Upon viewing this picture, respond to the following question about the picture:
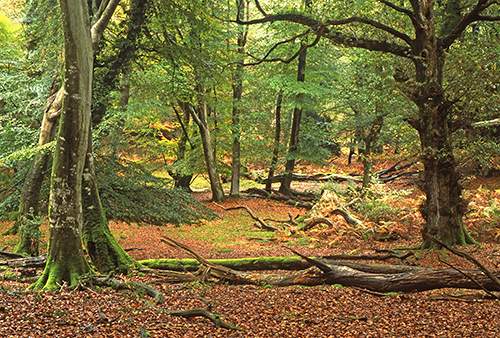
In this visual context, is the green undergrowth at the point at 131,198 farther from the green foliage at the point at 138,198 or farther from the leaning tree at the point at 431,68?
the leaning tree at the point at 431,68

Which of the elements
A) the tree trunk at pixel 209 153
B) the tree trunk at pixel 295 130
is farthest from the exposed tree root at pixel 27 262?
the tree trunk at pixel 295 130

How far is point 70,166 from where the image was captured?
7.24 m

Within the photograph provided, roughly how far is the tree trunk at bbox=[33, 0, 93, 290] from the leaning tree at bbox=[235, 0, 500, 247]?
527cm

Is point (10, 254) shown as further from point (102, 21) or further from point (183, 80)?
point (183, 80)

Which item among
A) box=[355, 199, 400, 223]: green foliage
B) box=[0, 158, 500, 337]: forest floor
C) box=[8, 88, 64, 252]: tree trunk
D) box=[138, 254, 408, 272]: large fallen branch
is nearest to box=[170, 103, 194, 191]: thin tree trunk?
box=[355, 199, 400, 223]: green foliage

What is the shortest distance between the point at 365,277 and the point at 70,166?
16.4 ft

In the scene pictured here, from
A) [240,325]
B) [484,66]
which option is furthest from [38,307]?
[484,66]

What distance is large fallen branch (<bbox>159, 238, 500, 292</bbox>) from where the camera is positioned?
279 inches

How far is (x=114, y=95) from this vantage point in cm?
1184

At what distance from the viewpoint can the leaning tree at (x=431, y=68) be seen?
10.1 metres

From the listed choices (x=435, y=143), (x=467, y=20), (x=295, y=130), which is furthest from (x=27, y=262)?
(x=295, y=130)

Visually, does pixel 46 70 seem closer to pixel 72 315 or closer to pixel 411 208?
pixel 72 315

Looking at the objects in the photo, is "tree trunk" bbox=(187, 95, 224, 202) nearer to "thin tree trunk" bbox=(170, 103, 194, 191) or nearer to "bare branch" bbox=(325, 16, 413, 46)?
"thin tree trunk" bbox=(170, 103, 194, 191)

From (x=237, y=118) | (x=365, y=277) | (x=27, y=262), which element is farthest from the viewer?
(x=237, y=118)
